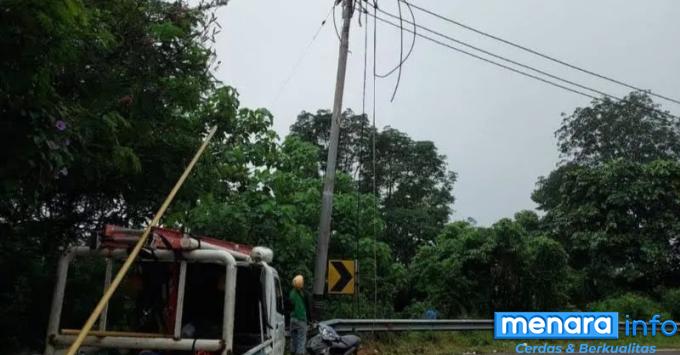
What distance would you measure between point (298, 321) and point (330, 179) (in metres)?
2.96

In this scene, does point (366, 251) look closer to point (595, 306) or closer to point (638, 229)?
point (595, 306)

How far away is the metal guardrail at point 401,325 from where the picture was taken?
12867 millimetres

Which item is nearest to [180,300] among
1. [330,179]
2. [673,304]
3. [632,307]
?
[330,179]

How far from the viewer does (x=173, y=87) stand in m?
8.16

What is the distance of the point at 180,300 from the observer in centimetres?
504

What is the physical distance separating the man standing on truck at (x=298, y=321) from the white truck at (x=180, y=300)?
54.3 inches

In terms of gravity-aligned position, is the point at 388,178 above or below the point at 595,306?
above

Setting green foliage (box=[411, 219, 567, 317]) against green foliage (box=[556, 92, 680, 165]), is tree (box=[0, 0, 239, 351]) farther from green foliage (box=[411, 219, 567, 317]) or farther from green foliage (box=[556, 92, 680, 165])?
green foliage (box=[556, 92, 680, 165])

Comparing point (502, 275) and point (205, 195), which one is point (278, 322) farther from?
point (502, 275)

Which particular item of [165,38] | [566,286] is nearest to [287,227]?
[165,38]

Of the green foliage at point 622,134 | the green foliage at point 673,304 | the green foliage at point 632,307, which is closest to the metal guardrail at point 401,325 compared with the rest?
the green foliage at point 632,307

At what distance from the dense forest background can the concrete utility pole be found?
179 centimetres

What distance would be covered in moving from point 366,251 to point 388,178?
19.1 meters

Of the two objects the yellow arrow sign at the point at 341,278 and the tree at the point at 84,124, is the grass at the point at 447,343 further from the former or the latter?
the tree at the point at 84,124
